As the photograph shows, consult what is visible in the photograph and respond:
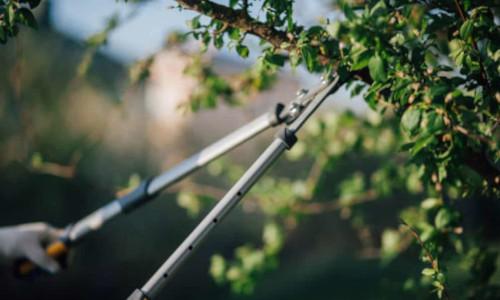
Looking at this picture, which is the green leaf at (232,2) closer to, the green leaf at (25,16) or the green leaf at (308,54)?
the green leaf at (308,54)

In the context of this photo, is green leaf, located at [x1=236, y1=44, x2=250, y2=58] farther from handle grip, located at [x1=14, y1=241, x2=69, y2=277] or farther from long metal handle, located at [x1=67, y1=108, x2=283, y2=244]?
handle grip, located at [x1=14, y1=241, x2=69, y2=277]

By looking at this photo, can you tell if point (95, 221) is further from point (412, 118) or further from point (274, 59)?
point (412, 118)

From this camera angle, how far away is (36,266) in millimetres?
2115

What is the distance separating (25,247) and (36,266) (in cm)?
15

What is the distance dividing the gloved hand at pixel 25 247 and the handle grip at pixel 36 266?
0.03m

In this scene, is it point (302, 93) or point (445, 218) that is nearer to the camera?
point (302, 93)

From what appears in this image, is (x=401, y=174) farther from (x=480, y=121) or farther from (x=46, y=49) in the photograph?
(x=46, y=49)

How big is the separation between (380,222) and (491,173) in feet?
29.7

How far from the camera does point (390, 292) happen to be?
2250 mm

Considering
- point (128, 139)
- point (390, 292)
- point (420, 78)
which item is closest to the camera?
point (420, 78)

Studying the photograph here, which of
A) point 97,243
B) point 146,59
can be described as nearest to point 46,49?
point 97,243

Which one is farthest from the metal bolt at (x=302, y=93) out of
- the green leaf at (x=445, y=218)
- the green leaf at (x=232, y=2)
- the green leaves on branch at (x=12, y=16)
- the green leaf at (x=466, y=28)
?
the green leaves on branch at (x=12, y=16)

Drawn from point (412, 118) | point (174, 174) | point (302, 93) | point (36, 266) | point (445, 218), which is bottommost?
point (36, 266)

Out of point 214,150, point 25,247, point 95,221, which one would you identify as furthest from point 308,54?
point 25,247
